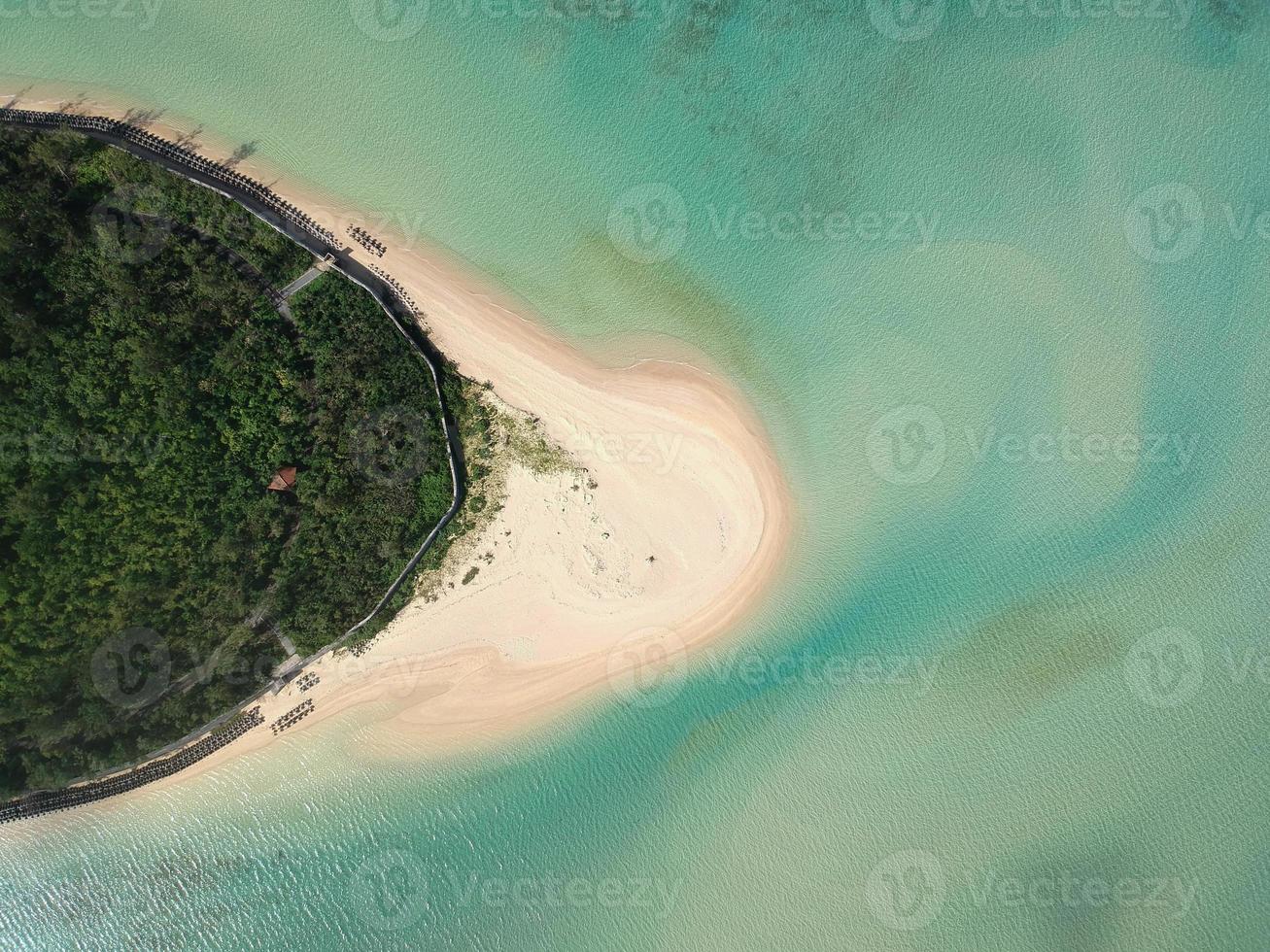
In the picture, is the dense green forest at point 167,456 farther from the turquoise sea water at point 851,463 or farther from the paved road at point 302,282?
the turquoise sea water at point 851,463

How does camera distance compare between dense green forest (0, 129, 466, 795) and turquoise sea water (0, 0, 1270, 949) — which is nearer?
dense green forest (0, 129, 466, 795)

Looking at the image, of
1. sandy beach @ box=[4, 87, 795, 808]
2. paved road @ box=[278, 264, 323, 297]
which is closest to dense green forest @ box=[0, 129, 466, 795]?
paved road @ box=[278, 264, 323, 297]

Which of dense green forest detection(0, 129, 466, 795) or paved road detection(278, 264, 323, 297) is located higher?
paved road detection(278, 264, 323, 297)

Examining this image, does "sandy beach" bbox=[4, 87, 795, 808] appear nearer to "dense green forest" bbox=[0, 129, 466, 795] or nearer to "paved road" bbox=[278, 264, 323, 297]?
"dense green forest" bbox=[0, 129, 466, 795]

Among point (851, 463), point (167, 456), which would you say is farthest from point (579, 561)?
point (167, 456)

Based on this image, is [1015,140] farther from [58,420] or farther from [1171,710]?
[58,420]

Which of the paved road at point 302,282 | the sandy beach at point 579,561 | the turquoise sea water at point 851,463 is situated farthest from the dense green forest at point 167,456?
the turquoise sea water at point 851,463

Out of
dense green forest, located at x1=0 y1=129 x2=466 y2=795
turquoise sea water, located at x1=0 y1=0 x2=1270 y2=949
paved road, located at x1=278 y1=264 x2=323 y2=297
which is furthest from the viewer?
turquoise sea water, located at x1=0 y1=0 x2=1270 y2=949

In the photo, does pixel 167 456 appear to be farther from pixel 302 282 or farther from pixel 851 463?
pixel 851 463
